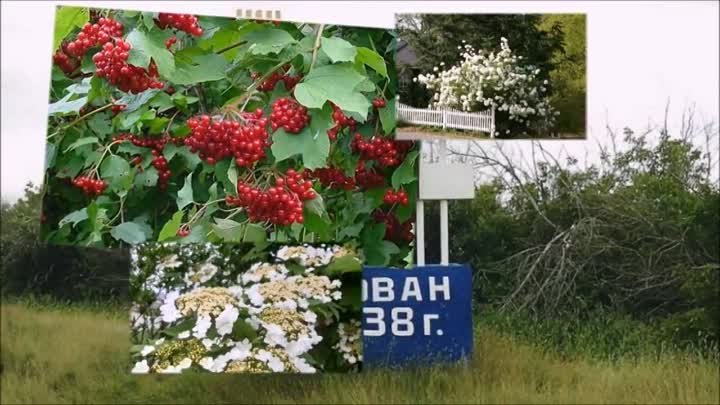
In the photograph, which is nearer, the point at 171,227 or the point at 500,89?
the point at 171,227

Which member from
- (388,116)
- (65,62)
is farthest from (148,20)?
(388,116)

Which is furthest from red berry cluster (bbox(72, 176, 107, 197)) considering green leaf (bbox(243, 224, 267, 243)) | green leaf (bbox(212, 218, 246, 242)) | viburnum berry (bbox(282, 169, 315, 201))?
viburnum berry (bbox(282, 169, 315, 201))

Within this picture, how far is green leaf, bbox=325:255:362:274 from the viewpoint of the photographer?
4.14 meters

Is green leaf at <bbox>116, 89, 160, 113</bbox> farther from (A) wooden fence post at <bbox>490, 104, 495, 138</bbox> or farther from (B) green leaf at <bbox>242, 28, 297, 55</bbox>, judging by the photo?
(A) wooden fence post at <bbox>490, 104, 495, 138</bbox>

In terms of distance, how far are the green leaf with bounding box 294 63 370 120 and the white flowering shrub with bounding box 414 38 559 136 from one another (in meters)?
0.58

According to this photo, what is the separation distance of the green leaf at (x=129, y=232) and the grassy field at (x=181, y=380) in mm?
395

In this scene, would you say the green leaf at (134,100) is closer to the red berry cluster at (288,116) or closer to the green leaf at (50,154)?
the green leaf at (50,154)

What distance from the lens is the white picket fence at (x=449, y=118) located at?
14.0 feet

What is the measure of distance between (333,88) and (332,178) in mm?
436

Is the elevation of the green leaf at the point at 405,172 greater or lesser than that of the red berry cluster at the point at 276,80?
lesser

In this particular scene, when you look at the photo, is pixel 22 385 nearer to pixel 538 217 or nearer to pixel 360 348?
pixel 360 348

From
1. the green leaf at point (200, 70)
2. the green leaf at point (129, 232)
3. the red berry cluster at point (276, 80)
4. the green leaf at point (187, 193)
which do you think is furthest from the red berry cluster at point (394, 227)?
the green leaf at point (129, 232)

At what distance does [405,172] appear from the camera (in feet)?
13.9

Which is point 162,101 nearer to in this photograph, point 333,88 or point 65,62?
point 65,62
